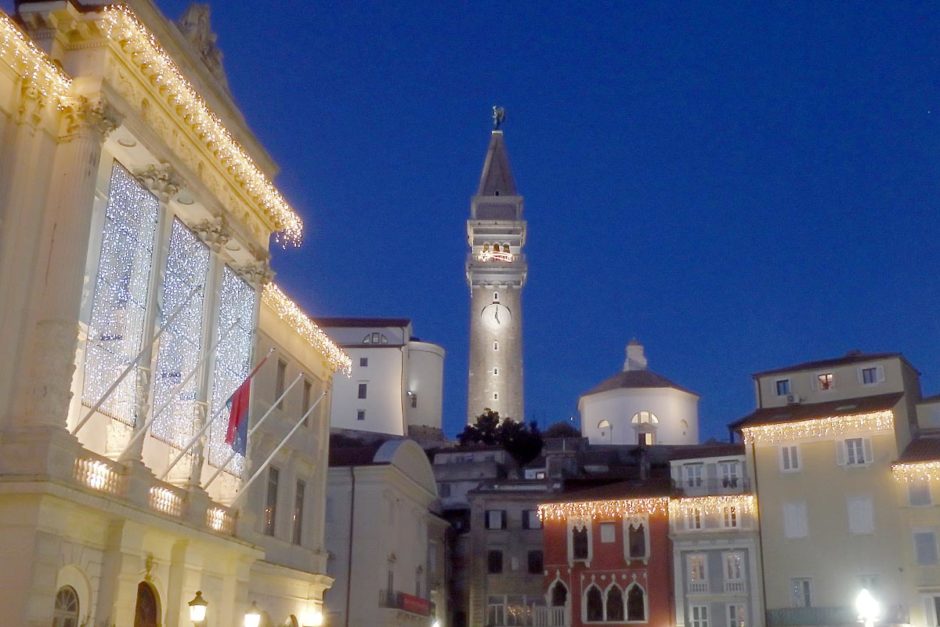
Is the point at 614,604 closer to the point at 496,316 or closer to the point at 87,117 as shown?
the point at 87,117

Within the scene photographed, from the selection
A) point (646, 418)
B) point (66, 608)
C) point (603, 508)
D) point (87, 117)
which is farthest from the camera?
point (646, 418)

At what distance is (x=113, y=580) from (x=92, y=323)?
4756mm

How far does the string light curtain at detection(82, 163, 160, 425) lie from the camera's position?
19.1 meters

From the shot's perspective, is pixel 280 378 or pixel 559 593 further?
pixel 559 593

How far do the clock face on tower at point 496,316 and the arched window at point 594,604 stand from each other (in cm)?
6449

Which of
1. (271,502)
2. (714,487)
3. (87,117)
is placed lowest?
(271,502)

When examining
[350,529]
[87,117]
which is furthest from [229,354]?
[350,529]

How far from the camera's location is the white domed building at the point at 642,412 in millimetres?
93500

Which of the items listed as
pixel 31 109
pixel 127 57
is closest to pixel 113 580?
pixel 31 109

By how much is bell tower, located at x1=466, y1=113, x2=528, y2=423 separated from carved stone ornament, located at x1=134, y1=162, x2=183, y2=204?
90822 mm

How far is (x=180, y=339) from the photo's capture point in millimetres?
22656

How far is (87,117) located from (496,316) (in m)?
98.8

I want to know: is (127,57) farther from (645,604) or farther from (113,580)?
(645,604)

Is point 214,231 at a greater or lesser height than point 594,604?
greater
